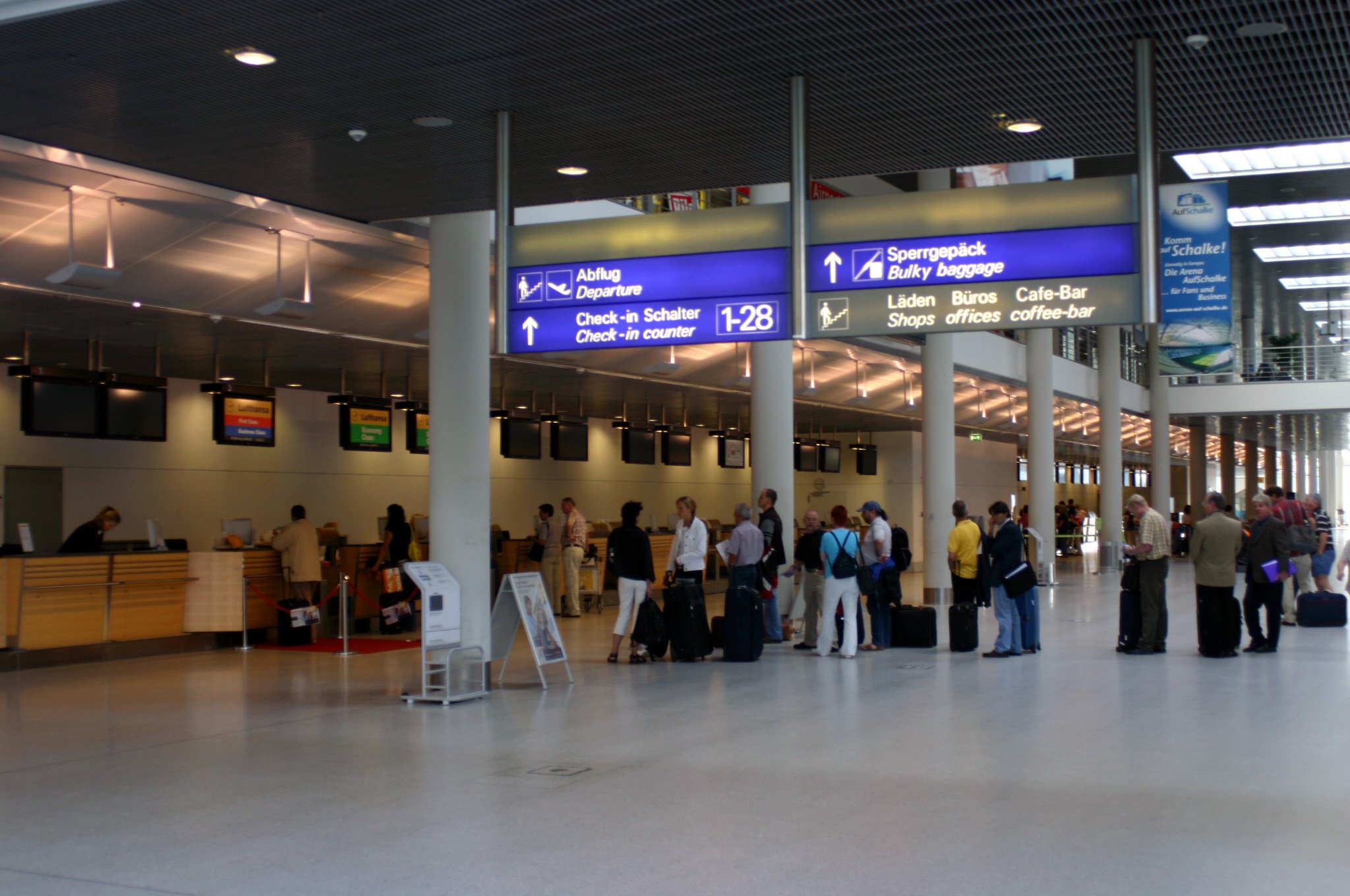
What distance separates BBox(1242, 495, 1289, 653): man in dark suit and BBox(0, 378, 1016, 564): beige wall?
789 centimetres

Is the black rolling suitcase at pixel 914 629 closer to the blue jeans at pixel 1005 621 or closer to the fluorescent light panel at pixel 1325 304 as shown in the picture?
the blue jeans at pixel 1005 621

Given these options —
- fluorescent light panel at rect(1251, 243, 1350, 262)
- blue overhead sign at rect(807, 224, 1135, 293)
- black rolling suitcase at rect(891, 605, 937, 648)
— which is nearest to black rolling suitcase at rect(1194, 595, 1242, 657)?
black rolling suitcase at rect(891, 605, 937, 648)

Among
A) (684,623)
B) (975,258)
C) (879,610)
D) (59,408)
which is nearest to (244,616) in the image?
(59,408)

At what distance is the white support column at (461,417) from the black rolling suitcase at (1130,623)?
6828 mm

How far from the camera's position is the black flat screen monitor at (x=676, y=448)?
24.9 metres

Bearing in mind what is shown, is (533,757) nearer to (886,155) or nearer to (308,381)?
(886,155)

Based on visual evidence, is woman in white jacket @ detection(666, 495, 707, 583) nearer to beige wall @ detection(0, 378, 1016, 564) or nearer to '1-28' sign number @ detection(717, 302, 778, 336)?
beige wall @ detection(0, 378, 1016, 564)

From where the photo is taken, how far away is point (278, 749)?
8.07m

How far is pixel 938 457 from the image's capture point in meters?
20.5

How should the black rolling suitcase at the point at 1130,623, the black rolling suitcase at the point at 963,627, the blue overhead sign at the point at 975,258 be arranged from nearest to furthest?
the blue overhead sign at the point at 975,258 < the black rolling suitcase at the point at 1130,623 < the black rolling suitcase at the point at 963,627

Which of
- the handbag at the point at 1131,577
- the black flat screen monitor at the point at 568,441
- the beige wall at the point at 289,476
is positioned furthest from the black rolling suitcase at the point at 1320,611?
the black flat screen monitor at the point at 568,441

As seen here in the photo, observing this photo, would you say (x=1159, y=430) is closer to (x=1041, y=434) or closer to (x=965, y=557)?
(x=1041, y=434)

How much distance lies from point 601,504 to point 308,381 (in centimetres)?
852

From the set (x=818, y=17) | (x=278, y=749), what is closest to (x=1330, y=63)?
(x=818, y=17)
